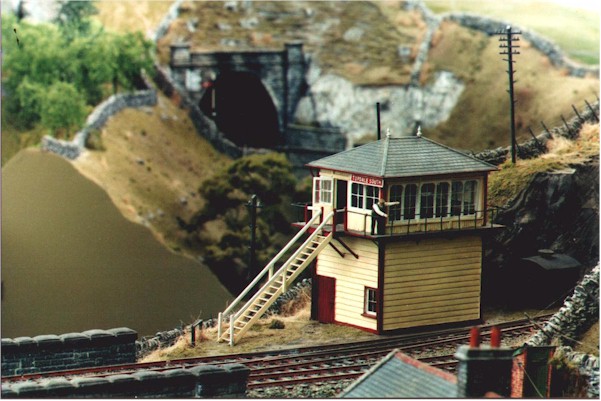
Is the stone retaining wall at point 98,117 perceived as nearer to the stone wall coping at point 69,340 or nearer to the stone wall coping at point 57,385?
the stone wall coping at point 69,340

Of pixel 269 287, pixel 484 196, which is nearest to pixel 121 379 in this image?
pixel 269 287

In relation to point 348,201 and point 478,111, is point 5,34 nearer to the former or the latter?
point 478,111

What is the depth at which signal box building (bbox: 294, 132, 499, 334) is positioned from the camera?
47656 millimetres

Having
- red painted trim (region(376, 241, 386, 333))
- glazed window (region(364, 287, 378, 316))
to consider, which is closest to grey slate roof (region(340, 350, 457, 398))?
red painted trim (region(376, 241, 386, 333))

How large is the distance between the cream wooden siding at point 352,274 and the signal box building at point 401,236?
0.03 m

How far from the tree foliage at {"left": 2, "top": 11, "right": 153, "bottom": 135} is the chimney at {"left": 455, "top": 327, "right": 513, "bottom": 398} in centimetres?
4815

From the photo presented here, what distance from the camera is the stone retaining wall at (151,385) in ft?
128

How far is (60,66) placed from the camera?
278 ft

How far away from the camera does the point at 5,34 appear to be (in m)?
83.9

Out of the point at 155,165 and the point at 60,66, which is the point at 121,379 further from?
the point at 60,66

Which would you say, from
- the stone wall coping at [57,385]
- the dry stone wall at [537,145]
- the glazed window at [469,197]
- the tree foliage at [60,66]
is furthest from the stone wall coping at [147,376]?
the tree foliage at [60,66]

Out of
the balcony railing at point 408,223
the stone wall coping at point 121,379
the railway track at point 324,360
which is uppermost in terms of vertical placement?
the balcony railing at point 408,223

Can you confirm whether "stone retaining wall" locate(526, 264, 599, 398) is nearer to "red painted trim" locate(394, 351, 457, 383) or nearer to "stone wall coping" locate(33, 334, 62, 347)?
"red painted trim" locate(394, 351, 457, 383)

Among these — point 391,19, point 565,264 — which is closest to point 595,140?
point 565,264
